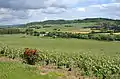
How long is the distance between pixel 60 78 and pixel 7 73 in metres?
4.86

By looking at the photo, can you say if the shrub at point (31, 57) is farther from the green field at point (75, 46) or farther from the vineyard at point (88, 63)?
the green field at point (75, 46)

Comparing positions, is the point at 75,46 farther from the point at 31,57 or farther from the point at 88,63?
the point at 88,63

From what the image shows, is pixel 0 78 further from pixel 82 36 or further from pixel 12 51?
pixel 82 36

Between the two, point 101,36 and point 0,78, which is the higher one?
point 0,78

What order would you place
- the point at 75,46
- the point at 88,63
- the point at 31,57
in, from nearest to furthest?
the point at 88,63
the point at 31,57
the point at 75,46

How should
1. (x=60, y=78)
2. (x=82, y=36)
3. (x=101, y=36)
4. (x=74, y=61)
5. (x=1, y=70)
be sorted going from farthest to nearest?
(x=82, y=36), (x=101, y=36), (x=74, y=61), (x=1, y=70), (x=60, y=78)

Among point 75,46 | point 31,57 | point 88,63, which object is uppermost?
point 88,63

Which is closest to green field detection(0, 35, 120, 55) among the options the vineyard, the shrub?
the vineyard

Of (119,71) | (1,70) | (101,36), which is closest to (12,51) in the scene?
(1,70)

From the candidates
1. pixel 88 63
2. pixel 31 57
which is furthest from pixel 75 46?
pixel 88 63

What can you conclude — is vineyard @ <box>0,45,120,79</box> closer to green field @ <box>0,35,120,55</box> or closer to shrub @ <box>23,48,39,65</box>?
shrub @ <box>23,48,39,65</box>

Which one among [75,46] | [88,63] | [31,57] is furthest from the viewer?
[75,46]

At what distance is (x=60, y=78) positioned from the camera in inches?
997

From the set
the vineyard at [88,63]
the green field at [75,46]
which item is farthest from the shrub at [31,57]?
the green field at [75,46]
